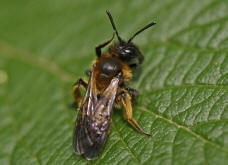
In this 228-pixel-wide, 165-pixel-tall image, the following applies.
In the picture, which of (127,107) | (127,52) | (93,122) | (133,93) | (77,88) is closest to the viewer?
(93,122)

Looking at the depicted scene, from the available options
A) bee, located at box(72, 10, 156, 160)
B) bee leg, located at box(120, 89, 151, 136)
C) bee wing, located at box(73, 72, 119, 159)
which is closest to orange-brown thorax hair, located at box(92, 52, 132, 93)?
bee, located at box(72, 10, 156, 160)

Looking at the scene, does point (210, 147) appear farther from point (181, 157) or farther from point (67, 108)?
point (67, 108)

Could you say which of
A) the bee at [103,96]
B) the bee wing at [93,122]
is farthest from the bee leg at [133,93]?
the bee wing at [93,122]

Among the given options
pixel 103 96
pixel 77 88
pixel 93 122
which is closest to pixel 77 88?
→ pixel 77 88

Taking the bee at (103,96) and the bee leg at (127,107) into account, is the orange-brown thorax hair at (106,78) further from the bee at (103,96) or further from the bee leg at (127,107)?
the bee leg at (127,107)

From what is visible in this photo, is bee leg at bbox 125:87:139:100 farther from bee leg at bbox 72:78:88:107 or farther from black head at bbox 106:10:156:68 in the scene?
bee leg at bbox 72:78:88:107

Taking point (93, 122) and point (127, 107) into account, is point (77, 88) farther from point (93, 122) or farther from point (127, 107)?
point (93, 122)

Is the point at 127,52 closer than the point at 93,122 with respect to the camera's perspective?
No
